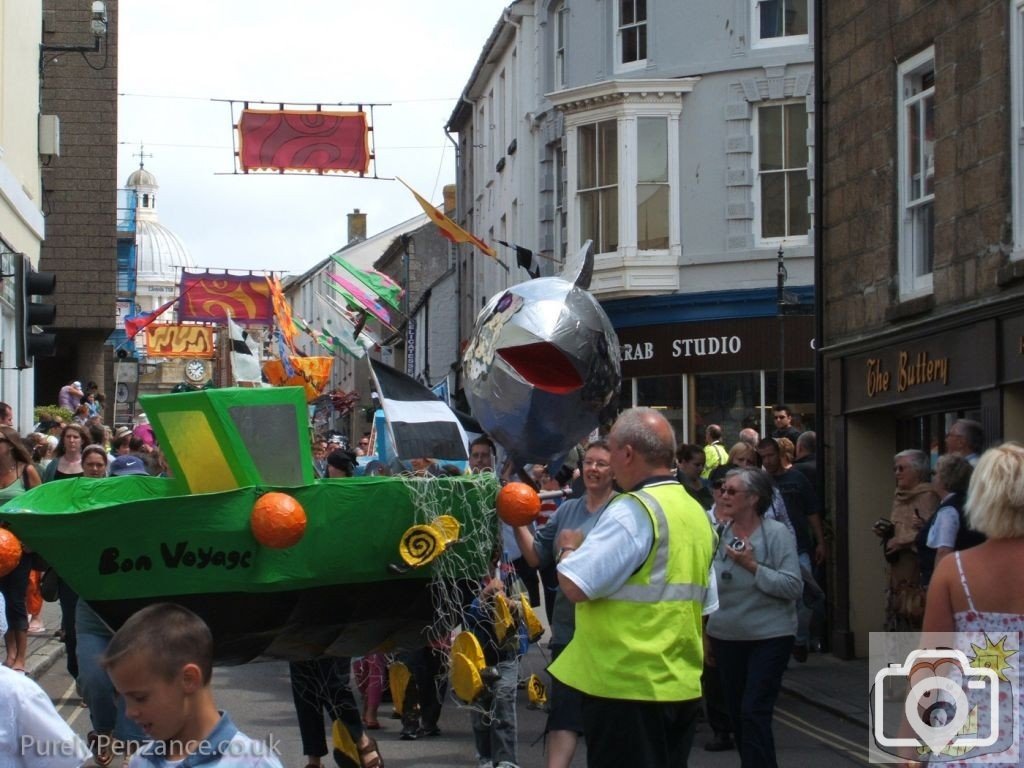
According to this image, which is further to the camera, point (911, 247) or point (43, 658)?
point (911, 247)

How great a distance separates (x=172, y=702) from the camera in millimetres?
3611

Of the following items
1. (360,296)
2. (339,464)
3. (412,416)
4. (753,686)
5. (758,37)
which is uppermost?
(758,37)

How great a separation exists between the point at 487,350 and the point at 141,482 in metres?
3.18

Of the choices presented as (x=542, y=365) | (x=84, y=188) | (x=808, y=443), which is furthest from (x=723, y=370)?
(x=84, y=188)

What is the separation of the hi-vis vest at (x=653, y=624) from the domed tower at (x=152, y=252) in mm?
150297

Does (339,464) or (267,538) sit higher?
(339,464)

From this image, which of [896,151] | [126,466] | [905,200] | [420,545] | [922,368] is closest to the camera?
[420,545]

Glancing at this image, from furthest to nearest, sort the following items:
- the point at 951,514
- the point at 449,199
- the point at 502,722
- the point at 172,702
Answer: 1. the point at 449,199
2. the point at 951,514
3. the point at 502,722
4. the point at 172,702

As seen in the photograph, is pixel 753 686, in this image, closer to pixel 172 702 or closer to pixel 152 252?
pixel 172 702

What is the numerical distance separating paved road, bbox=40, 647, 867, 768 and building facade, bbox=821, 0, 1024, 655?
8.04 ft

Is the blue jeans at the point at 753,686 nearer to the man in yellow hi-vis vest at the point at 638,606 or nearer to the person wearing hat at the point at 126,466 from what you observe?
the man in yellow hi-vis vest at the point at 638,606

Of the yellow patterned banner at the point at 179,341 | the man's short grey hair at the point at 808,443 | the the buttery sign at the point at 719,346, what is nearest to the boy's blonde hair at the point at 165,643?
the man's short grey hair at the point at 808,443

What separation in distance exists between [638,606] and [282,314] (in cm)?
4202
